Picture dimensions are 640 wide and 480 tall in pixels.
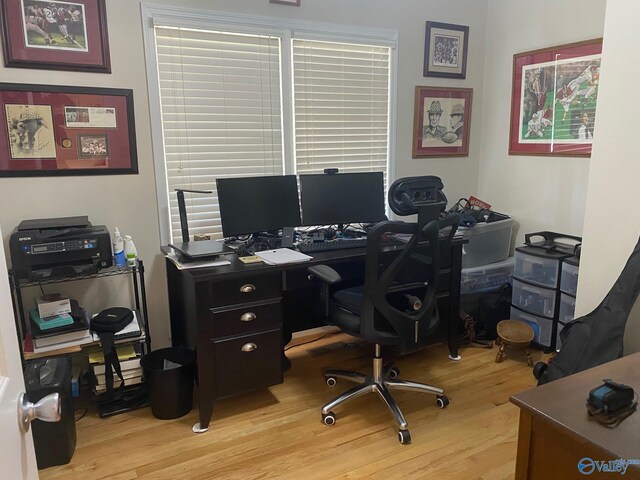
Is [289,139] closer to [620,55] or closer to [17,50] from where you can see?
[17,50]

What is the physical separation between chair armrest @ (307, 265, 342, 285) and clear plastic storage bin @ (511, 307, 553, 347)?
1.63 metres

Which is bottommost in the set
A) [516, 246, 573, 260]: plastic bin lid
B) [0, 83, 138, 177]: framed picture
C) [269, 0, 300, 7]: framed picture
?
[516, 246, 573, 260]: plastic bin lid

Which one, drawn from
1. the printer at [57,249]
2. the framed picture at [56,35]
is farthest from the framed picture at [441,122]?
the printer at [57,249]

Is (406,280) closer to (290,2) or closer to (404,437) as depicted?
(404,437)

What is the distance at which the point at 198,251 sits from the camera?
92.9 inches

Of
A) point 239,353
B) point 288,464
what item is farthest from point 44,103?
point 288,464

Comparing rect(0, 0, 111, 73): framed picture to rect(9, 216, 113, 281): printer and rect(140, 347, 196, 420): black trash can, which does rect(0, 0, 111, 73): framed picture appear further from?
rect(140, 347, 196, 420): black trash can

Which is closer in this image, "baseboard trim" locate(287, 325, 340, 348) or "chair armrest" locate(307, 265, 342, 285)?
"chair armrest" locate(307, 265, 342, 285)

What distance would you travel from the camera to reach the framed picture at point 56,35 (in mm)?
2281

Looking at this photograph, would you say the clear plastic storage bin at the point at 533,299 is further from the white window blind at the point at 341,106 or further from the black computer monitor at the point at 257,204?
the black computer monitor at the point at 257,204

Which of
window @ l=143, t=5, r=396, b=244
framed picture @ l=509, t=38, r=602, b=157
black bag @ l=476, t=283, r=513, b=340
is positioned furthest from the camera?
black bag @ l=476, t=283, r=513, b=340

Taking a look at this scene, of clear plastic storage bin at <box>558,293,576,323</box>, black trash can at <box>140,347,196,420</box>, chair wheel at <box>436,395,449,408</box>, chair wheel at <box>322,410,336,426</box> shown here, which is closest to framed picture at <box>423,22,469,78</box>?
clear plastic storage bin at <box>558,293,576,323</box>

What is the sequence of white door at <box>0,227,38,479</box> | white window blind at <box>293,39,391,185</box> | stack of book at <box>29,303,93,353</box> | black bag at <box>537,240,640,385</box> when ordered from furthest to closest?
1. white window blind at <box>293,39,391,185</box>
2. stack of book at <box>29,303,93,353</box>
3. black bag at <box>537,240,640,385</box>
4. white door at <box>0,227,38,479</box>

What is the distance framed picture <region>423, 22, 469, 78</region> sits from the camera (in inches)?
134
